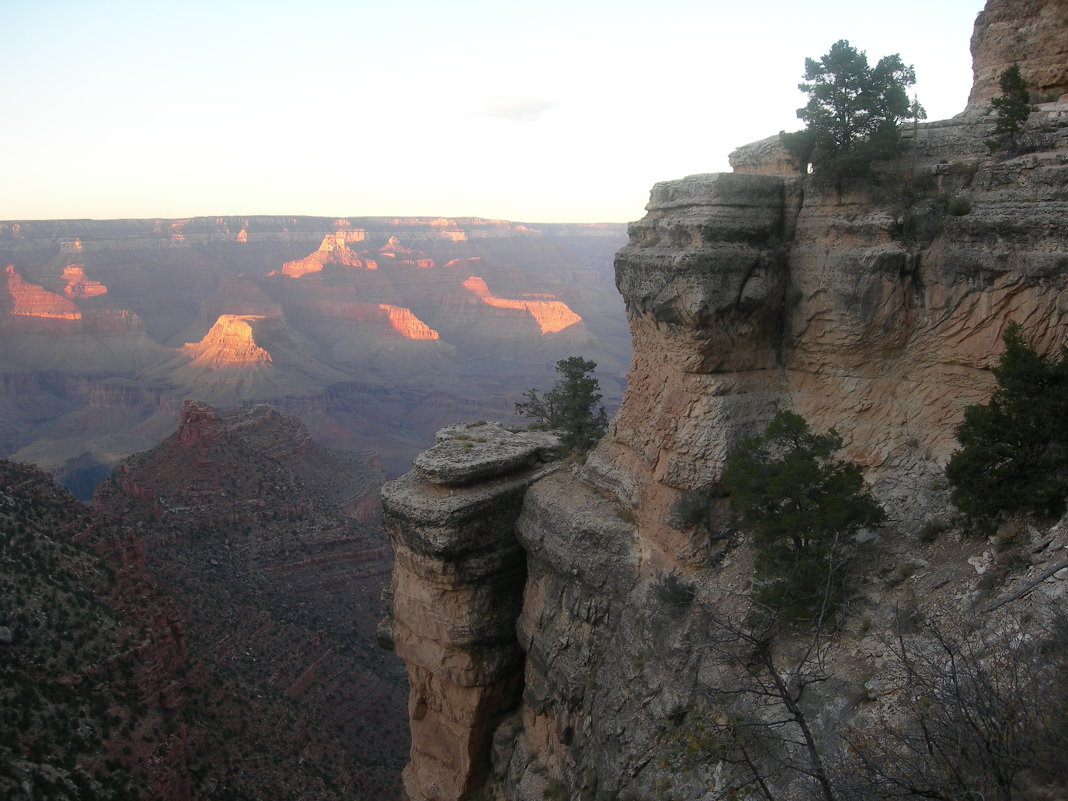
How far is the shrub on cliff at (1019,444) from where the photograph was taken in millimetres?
10609

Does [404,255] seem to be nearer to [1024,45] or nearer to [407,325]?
[407,325]

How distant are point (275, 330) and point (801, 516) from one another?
119409 mm

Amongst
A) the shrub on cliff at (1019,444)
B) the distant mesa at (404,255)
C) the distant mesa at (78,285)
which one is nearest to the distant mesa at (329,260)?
the distant mesa at (404,255)

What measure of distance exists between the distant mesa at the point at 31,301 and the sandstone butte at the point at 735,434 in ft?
417

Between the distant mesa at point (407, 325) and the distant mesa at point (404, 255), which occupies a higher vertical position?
the distant mesa at point (404, 255)

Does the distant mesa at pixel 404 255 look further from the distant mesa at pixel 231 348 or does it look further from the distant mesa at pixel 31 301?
the distant mesa at pixel 31 301

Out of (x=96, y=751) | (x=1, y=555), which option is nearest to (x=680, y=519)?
(x=96, y=751)

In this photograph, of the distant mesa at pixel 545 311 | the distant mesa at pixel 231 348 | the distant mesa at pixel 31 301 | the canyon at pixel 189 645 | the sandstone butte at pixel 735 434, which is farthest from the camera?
the distant mesa at pixel 545 311

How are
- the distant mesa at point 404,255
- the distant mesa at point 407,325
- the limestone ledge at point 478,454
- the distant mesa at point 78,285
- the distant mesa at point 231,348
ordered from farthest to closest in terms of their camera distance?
the distant mesa at point 404,255 → the distant mesa at point 407,325 → the distant mesa at point 78,285 → the distant mesa at point 231,348 → the limestone ledge at point 478,454

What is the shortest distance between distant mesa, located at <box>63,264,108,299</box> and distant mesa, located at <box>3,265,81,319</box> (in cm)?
1193

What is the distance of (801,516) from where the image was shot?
468 inches

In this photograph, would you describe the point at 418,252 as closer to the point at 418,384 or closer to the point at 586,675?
the point at 418,384

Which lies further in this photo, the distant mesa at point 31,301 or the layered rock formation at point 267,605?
the distant mesa at point 31,301

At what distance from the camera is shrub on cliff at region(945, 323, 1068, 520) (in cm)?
1061
